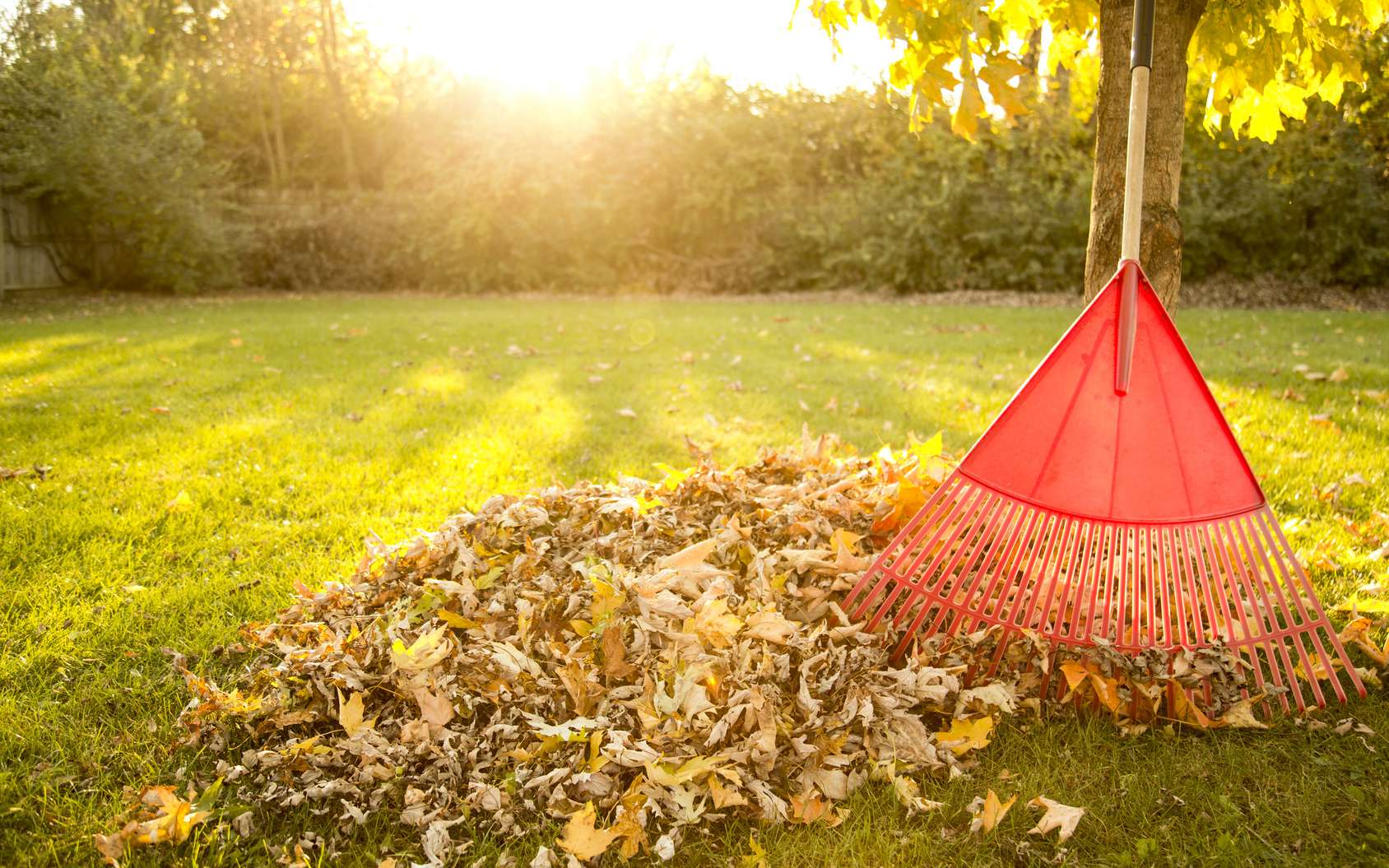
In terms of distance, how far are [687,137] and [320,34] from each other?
11.6 m

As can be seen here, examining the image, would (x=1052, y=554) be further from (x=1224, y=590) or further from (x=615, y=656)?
(x=615, y=656)

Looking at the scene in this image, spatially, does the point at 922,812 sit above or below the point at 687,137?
below

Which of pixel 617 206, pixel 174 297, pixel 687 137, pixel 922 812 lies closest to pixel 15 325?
pixel 174 297

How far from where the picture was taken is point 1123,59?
8.46 ft

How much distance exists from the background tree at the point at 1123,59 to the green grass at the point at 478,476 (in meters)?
1.38

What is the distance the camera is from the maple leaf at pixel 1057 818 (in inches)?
74.4

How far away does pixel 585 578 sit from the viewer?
2557 millimetres

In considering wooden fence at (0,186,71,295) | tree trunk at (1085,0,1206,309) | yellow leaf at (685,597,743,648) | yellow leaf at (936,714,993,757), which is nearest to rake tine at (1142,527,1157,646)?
yellow leaf at (936,714,993,757)

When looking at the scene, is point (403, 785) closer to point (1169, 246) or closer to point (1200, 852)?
point (1200, 852)

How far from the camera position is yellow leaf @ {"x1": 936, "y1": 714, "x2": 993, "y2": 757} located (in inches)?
84.1

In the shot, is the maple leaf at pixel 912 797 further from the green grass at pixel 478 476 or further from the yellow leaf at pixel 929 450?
the yellow leaf at pixel 929 450

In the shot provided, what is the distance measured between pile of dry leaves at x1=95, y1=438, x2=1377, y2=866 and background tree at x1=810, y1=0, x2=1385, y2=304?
3.31 ft

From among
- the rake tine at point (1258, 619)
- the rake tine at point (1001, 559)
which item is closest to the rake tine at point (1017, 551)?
the rake tine at point (1001, 559)

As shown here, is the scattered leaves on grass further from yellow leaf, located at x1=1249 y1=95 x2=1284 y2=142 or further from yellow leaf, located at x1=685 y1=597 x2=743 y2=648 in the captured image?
yellow leaf, located at x1=1249 y1=95 x2=1284 y2=142
